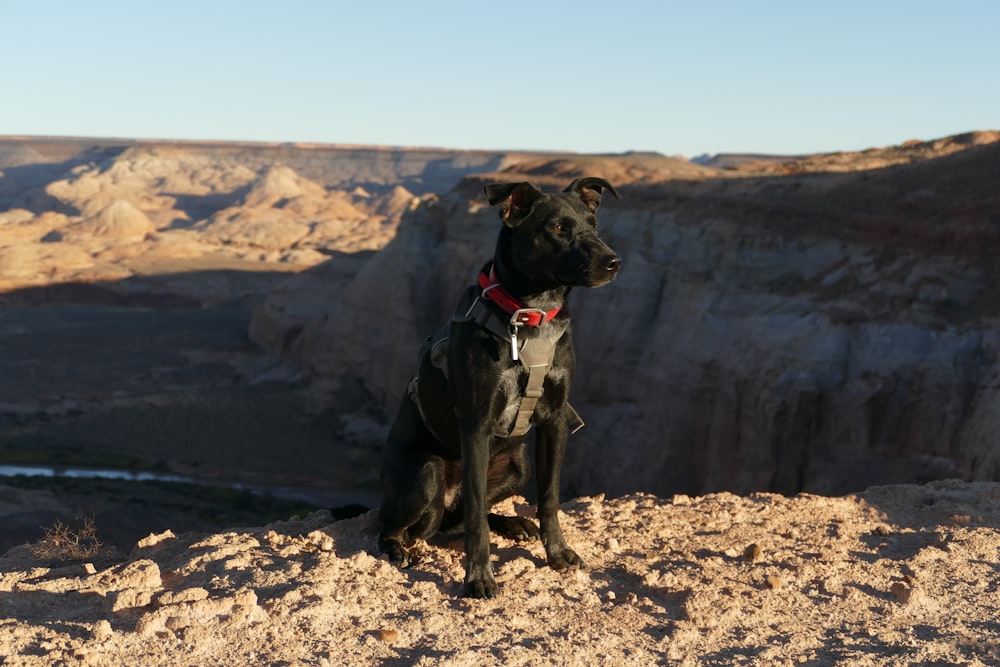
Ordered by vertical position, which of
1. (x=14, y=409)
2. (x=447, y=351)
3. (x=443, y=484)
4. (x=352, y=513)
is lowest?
(x=14, y=409)

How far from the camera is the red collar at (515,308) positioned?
6.03m

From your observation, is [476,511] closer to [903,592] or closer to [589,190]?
[589,190]

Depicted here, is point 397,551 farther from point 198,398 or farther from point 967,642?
point 198,398

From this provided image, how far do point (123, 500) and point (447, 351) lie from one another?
76.4 feet

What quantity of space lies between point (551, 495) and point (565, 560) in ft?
1.32

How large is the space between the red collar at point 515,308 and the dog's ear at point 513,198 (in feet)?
1.26

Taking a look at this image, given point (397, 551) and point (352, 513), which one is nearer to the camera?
point (397, 551)

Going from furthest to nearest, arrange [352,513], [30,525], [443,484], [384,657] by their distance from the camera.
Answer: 1. [30,525]
2. [352,513]
3. [443,484]
4. [384,657]

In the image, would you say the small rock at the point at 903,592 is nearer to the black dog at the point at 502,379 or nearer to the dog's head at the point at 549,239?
the black dog at the point at 502,379

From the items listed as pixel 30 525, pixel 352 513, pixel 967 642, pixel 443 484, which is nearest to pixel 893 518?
pixel 967 642

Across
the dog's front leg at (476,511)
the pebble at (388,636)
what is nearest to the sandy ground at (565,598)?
the pebble at (388,636)

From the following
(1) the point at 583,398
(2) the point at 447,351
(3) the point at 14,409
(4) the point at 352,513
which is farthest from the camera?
(3) the point at 14,409

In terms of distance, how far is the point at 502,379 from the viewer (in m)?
6.08

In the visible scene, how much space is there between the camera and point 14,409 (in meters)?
43.3
